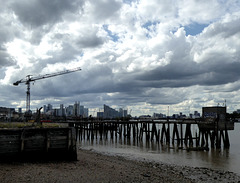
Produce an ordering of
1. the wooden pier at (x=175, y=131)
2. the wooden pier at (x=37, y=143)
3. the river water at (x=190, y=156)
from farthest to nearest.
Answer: the wooden pier at (x=175, y=131) < the river water at (x=190, y=156) < the wooden pier at (x=37, y=143)

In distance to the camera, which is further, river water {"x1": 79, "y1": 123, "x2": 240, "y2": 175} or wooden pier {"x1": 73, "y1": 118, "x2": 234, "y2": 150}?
wooden pier {"x1": 73, "y1": 118, "x2": 234, "y2": 150}

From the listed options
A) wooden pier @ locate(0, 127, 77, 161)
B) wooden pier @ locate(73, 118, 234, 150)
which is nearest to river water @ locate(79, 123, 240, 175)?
wooden pier @ locate(73, 118, 234, 150)

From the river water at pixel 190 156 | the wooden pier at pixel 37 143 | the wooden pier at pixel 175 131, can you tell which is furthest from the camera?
the wooden pier at pixel 175 131

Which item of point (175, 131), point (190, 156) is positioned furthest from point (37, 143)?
point (175, 131)

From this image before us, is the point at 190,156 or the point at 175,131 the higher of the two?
the point at 175,131

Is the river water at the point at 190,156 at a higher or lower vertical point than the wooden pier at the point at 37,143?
lower

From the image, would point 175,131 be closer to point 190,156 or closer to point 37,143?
point 190,156

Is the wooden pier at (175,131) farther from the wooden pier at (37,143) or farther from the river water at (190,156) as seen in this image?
the wooden pier at (37,143)

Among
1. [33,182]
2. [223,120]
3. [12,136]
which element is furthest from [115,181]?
[223,120]

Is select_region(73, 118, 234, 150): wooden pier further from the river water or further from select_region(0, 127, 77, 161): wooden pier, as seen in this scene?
select_region(0, 127, 77, 161): wooden pier

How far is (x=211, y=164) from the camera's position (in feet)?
75.8

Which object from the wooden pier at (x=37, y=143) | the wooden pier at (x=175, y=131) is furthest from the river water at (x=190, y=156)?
the wooden pier at (x=37, y=143)

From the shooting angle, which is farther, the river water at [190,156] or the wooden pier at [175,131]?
the wooden pier at [175,131]

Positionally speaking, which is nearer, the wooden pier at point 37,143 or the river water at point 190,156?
the wooden pier at point 37,143
